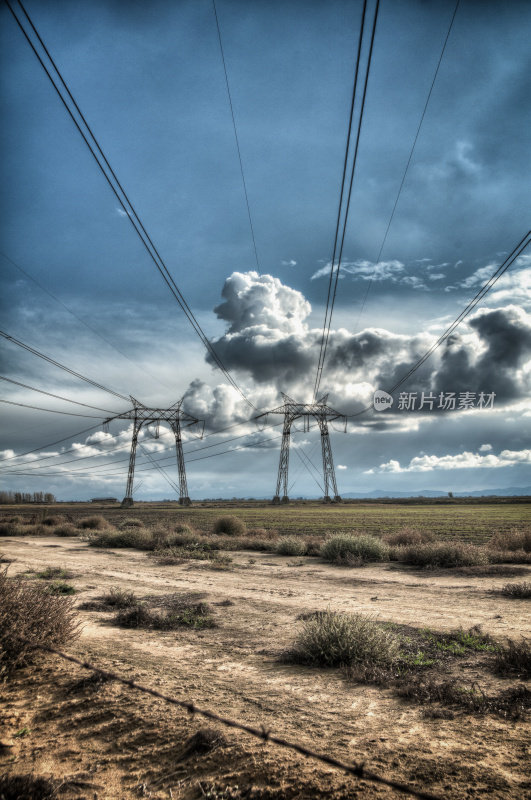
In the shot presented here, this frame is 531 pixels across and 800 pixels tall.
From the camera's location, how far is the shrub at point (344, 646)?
660 cm

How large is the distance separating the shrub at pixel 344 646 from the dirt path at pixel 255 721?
277 millimetres

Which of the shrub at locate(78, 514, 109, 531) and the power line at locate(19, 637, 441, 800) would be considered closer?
the power line at locate(19, 637, 441, 800)

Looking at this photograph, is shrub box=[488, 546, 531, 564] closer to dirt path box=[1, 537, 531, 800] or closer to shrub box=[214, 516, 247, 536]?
dirt path box=[1, 537, 531, 800]

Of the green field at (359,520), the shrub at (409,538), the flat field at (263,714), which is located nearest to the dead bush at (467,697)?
the flat field at (263,714)

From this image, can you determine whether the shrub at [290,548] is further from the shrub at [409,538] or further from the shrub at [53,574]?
the shrub at [53,574]

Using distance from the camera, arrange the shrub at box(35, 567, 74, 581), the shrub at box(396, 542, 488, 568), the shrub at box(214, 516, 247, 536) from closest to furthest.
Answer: the shrub at box(35, 567, 74, 581) → the shrub at box(396, 542, 488, 568) → the shrub at box(214, 516, 247, 536)

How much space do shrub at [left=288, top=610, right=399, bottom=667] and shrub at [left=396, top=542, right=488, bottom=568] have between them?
11433mm

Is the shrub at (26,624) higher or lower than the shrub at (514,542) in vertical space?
higher

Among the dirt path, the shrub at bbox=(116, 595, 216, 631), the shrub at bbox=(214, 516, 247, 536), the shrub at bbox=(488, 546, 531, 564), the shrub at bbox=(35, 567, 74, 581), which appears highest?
the dirt path

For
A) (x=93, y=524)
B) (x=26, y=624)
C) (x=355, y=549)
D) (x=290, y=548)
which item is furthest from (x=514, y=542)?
(x=93, y=524)

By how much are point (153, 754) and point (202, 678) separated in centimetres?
191

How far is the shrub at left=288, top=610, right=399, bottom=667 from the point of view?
6602 millimetres

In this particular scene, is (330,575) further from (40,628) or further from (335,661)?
(40,628)

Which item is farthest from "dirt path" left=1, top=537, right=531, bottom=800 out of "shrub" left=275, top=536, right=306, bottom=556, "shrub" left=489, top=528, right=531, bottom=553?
"shrub" left=275, top=536, right=306, bottom=556
